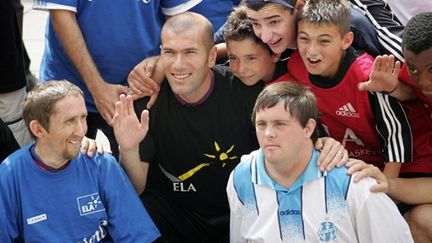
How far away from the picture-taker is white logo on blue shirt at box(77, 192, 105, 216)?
352 centimetres

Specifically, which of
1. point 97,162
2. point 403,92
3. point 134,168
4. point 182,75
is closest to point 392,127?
point 403,92

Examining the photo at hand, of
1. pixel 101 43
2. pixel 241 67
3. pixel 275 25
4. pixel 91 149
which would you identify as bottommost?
pixel 91 149

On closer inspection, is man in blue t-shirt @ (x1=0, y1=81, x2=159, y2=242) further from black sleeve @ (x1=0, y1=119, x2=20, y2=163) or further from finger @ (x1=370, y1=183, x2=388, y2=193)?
finger @ (x1=370, y1=183, x2=388, y2=193)

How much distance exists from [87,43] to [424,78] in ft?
6.24

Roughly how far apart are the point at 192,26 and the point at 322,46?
→ 71cm

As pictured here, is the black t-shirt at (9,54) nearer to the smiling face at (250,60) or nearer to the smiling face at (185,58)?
the smiling face at (185,58)

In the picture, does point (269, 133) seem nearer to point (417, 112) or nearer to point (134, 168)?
point (134, 168)

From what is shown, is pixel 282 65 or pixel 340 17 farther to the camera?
pixel 282 65

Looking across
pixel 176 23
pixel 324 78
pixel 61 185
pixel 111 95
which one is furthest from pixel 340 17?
pixel 61 185

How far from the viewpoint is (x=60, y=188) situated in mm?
3502

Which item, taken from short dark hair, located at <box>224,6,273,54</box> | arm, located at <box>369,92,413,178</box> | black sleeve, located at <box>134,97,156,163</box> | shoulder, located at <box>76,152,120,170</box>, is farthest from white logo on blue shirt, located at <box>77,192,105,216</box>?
arm, located at <box>369,92,413,178</box>

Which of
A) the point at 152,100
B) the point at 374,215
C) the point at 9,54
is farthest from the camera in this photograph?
the point at 9,54

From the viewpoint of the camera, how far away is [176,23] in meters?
3.88

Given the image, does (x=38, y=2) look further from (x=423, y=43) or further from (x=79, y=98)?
(x=423, y=43)
